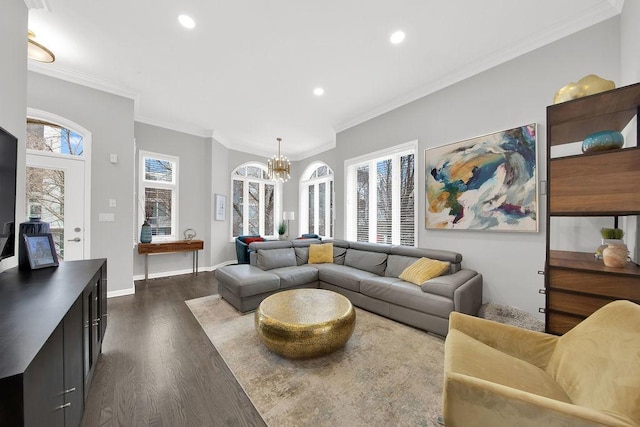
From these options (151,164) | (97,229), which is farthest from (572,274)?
(151,164)

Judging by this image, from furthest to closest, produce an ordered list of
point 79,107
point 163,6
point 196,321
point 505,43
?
point 79,107
point 196,321
point 505,43
point 163,6

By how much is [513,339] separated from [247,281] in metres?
2.67

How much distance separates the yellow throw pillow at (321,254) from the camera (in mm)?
4215

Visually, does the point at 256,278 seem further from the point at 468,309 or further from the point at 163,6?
A: the point at 163,6

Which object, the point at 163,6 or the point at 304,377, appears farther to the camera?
the point at 163,6

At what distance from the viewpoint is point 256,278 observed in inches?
124

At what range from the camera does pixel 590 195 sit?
156 centimetres

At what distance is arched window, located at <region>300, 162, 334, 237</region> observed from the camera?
648 cm

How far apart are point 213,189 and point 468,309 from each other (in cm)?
528

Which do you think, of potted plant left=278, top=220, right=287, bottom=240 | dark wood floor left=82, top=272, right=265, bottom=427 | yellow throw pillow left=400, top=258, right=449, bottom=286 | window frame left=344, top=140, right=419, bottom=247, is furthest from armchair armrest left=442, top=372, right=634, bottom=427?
potted plant left=278, top=220, right=287, bottom=240

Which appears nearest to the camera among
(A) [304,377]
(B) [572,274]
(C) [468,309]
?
(B) [572,274]

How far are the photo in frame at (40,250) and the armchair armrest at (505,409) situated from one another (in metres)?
2.77

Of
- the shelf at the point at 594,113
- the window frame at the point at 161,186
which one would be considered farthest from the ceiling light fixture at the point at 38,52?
the shelf at the point at 594,113

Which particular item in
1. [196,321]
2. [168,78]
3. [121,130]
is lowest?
[196,321]
